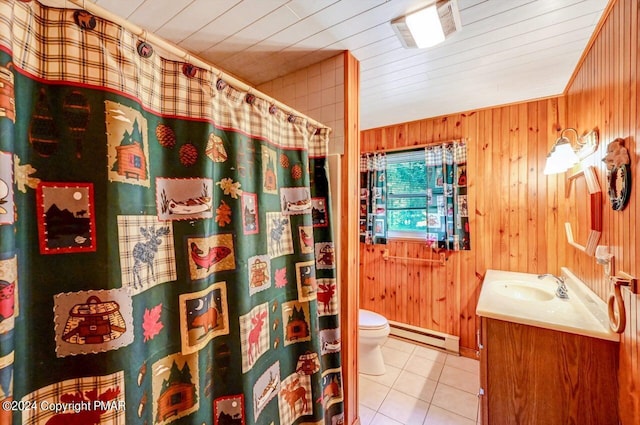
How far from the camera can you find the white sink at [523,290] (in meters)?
1.75

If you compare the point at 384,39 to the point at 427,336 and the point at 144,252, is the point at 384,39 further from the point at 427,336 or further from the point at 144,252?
the point at 427,336

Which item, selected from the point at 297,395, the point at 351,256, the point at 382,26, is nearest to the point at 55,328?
the point at 297,395

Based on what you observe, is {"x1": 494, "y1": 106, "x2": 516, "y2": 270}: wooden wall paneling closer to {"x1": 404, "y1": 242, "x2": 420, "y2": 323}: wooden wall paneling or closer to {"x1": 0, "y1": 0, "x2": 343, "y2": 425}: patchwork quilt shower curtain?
{"x1": 404, "y1": 242, "x2": 420, "y2": 323}: wooden wall paneling

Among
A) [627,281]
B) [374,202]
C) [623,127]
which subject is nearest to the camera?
[627,281]

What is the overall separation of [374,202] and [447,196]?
72 cm

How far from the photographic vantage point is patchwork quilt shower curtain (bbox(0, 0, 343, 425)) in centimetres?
55

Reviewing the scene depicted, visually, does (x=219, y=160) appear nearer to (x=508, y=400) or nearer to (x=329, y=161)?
(x=329, y=161)

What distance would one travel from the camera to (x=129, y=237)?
67 cm

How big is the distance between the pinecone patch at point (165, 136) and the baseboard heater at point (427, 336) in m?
2.69

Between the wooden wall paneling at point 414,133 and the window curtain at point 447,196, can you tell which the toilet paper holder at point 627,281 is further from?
the wooden wall paneling at point 414,133

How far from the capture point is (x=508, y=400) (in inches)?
51.0

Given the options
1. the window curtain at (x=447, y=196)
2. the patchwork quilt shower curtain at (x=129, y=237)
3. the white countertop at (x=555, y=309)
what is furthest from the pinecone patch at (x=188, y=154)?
the window curtain at (x=447, y=196)

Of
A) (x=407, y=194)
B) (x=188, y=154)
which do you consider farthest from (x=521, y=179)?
(x=188, y=154)

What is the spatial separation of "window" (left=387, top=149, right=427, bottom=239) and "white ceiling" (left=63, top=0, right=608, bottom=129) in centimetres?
81
